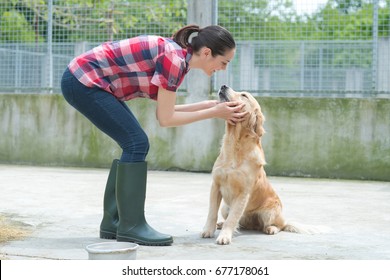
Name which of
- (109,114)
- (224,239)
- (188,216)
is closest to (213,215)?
(224,239)

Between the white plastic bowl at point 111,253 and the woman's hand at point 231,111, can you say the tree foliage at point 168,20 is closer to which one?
the woman's hand at point 231,111

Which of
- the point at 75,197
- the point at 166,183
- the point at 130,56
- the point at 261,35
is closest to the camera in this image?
the point at 130,56

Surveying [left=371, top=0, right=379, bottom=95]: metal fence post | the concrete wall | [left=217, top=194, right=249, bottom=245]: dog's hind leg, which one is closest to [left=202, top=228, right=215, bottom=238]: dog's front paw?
[left=217, top=194, right=249, bottom=245]: dog's hind leg

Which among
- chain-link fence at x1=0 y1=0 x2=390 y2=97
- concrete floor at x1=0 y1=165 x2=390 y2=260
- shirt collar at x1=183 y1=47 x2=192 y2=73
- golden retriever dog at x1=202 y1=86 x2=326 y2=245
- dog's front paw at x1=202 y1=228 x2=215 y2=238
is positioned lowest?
concrete floor at x1=0 y1=165 x2=390 y2=260

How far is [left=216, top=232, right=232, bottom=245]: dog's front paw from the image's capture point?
4684 millimetres

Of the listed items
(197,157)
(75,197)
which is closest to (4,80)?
(197,157)

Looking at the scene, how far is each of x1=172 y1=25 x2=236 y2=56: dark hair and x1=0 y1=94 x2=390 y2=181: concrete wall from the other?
5.37m

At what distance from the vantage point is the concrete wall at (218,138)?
31.3ft

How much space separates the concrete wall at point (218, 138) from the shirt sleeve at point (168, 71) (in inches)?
221

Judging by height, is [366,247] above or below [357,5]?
below

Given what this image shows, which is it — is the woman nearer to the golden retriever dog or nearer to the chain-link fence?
the golden retriever dog
